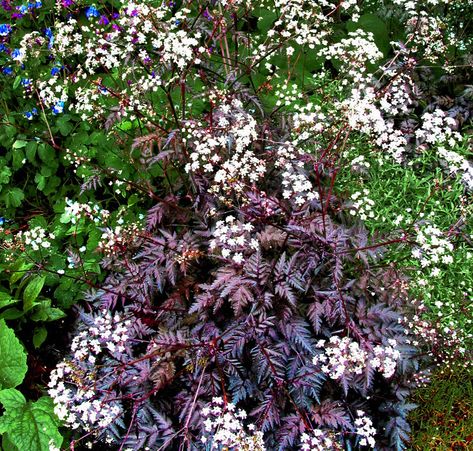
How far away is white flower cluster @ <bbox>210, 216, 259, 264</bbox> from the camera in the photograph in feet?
8.31

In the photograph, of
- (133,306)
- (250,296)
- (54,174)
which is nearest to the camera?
(250,296)

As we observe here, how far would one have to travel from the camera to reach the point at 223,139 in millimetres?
→ 2807

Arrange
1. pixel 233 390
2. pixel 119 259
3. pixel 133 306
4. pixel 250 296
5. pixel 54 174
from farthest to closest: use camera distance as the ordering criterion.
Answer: pixel 54 174, pixel 119 259, pixel 133 306, pixel 233 390, pixel 250 296

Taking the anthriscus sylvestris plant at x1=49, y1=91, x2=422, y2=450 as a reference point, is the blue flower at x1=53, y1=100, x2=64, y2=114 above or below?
above

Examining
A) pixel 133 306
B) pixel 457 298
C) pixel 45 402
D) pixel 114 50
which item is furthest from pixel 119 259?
pixel 457 298

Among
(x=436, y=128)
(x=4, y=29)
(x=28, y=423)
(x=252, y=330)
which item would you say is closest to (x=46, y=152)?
(x=4, y=29)

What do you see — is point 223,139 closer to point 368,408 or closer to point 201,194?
point 201,194

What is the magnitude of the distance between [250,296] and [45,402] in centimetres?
127

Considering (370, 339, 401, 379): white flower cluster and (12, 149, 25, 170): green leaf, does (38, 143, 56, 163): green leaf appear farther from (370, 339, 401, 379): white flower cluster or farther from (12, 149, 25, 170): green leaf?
(370, 339, 401, 379): white flower cluster

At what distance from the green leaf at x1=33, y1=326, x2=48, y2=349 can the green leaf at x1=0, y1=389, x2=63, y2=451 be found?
0.47 meters

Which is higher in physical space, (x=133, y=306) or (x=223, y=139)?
(x=223, y=139)

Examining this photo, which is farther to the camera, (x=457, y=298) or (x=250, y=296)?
(x=457, y=298)

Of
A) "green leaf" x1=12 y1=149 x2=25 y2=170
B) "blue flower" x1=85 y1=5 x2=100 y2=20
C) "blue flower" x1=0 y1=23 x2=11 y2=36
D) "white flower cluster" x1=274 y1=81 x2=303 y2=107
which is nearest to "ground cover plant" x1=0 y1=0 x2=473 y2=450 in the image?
"white flower cluster" x1=274 y1=81 x2=303 y2=107

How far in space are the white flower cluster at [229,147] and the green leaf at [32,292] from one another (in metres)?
1.19
